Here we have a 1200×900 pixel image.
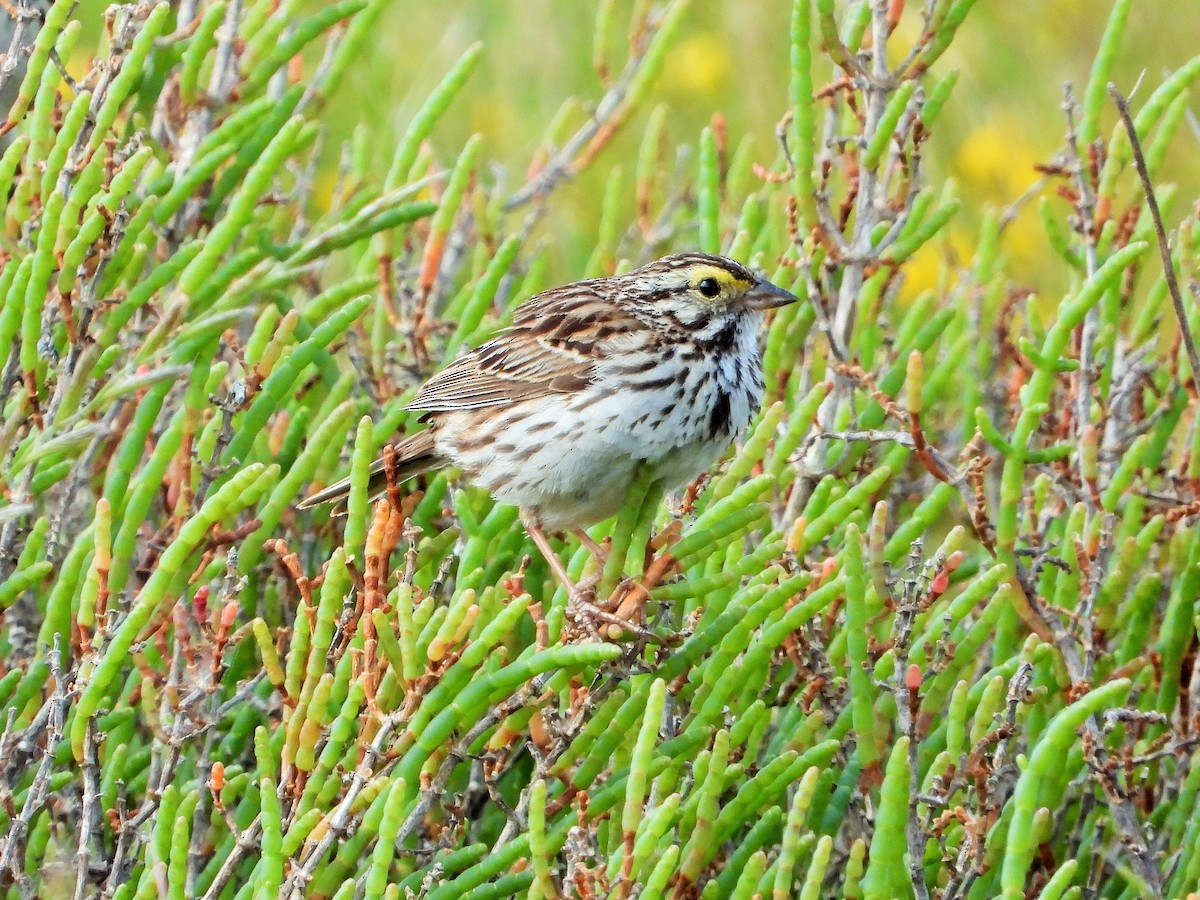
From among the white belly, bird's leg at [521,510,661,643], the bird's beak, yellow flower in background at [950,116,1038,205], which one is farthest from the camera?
yellow flower in background at [950,116,1038,205]

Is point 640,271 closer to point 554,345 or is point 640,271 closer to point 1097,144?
point 554,345

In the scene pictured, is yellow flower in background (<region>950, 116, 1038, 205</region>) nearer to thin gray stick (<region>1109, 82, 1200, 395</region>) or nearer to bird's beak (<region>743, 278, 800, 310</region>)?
bird's beak (<region>743, 278, 800, 310</region>)

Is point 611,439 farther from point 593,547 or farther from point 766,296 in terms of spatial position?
point 766,296

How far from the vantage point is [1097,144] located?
3.49 meters

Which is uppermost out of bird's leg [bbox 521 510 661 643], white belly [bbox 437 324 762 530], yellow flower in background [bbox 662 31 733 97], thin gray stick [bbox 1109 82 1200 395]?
yellow flower in background [bbox 662 31 733 97]

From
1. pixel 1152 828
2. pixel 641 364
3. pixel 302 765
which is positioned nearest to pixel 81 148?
pixel 641 364

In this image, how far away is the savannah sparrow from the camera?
311 centimetres

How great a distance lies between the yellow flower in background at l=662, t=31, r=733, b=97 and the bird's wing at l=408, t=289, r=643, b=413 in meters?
3.59

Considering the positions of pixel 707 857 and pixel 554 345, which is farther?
pixel 554 345

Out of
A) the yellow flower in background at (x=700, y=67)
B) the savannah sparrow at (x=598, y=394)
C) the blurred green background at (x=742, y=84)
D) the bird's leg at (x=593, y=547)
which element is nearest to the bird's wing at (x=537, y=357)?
A: the savannah sparrow at (x=598, y=394)

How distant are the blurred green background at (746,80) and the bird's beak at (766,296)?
7.81ft

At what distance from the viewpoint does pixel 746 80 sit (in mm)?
6855

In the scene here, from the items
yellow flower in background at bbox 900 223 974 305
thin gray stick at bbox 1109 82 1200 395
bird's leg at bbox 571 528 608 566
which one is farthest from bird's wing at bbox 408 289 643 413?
yellow flower in background at bbox 900 223 974 305

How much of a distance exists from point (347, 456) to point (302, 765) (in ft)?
4.22
